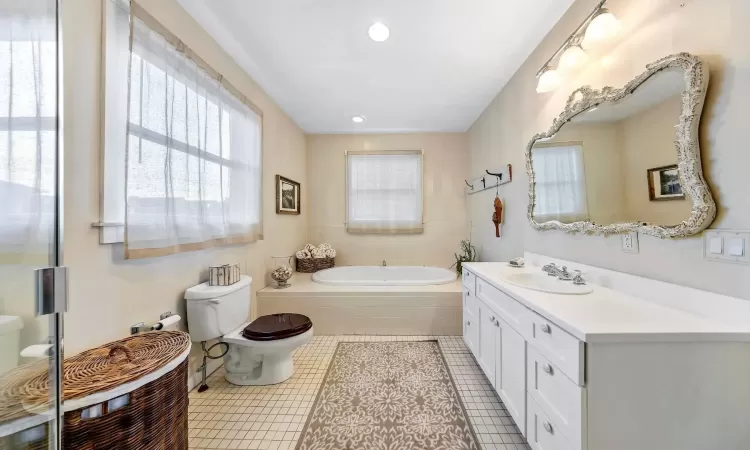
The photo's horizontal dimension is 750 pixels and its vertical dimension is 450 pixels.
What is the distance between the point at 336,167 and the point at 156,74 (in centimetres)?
247

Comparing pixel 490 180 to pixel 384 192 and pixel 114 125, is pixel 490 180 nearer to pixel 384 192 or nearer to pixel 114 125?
pixel 384 192

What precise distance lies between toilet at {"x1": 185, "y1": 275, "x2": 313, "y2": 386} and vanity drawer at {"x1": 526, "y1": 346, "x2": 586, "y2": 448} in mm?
1378

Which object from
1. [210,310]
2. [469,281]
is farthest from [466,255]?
[210,310]

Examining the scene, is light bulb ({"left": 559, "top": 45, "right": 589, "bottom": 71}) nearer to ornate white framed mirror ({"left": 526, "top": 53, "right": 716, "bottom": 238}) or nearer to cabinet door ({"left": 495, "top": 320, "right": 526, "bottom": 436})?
ornate white framed mirror ({"left": 526, "top": 53, "right": 716, "bottom": 238})

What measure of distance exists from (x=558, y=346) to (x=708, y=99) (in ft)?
3.35

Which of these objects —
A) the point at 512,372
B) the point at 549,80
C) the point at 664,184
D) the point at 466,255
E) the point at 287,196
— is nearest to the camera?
the point at 664,184

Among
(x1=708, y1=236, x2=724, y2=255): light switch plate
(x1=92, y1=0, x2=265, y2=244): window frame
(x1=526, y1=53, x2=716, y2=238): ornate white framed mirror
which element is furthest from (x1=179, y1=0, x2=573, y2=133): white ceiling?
(x1=708, y1=236, x2=724, y2=255): light switch plate

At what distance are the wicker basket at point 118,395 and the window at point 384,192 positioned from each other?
2727 mm

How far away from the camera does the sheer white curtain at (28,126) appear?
68cm

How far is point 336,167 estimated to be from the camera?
3770 mm

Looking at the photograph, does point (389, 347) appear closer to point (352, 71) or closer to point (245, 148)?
point (245, 148)

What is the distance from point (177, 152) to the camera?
4.90 ft

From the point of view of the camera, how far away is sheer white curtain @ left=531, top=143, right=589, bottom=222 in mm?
1523

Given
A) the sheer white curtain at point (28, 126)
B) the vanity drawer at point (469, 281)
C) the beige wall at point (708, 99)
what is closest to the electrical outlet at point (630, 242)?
the beige wall at point (708, 99)
